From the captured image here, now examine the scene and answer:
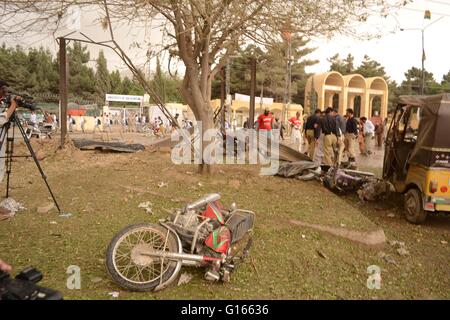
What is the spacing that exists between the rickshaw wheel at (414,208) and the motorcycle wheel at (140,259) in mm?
4794

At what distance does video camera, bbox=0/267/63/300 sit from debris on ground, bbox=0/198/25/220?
4.06m

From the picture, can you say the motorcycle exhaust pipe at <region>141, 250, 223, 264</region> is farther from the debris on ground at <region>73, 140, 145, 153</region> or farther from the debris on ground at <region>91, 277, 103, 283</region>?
the debris on ground at <region>73, 140, 145, 153</region>

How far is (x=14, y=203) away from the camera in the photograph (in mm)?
6191

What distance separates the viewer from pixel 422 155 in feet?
21.7

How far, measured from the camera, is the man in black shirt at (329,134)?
11.4m

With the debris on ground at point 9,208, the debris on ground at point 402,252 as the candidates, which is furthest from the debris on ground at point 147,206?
the debris on ground at point 402,252

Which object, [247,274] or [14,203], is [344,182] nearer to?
[247,274]

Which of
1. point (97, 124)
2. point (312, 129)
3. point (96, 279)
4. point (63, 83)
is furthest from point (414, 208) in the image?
point (97, 124)

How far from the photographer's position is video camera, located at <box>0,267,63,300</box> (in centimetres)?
201

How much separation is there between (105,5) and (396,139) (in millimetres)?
6176

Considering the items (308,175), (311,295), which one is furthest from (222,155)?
(311,295)

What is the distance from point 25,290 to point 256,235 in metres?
Answer: 3.60

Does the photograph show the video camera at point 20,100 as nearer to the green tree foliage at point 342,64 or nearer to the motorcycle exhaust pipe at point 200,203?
the motorcycle exhaust pipe at point 200,203

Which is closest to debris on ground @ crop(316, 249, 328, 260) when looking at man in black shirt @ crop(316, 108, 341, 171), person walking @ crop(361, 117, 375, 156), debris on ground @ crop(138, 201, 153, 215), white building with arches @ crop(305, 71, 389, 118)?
debris on ground @ crop(138, 201, 153, 215)
